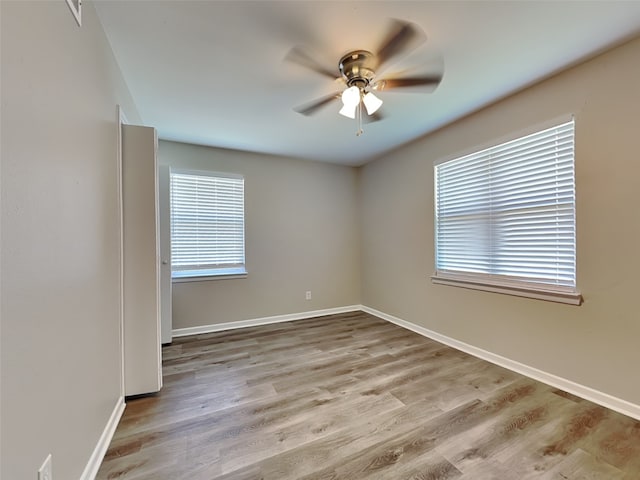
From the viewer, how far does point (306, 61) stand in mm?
1792

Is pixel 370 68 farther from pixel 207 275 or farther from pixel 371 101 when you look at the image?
pixel 207 275

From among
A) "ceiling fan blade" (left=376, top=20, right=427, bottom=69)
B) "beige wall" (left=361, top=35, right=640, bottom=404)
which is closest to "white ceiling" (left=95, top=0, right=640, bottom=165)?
"ceiling fan blade" (left=376, top=20, right=427, bottom=69)

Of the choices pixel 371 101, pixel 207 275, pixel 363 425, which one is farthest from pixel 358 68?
pixel 207 275

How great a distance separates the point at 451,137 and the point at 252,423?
10.5 ft

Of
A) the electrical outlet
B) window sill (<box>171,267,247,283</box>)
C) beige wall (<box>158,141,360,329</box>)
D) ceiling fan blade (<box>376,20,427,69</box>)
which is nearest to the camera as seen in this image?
the electrical outlet

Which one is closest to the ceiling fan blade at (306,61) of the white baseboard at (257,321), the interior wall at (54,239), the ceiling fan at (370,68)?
the ceiling fan at (370,68)

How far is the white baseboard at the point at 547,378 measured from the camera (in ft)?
5.85

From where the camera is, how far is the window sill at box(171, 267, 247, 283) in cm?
336

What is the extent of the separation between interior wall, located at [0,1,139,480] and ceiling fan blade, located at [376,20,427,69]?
5.28 ft

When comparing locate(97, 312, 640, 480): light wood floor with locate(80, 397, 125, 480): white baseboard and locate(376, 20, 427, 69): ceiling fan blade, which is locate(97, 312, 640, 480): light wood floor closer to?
locate(80, 397, 125, 480): white baseboard

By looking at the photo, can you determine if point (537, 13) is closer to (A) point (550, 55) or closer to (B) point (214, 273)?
(A) point (550, 55)

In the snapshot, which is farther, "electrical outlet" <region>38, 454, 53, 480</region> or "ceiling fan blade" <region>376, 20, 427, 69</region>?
"ceiling fan blade" <region>376, 20, 427, 69</region>

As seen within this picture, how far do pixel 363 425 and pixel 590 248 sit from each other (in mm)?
2010

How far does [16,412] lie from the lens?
0.82m
